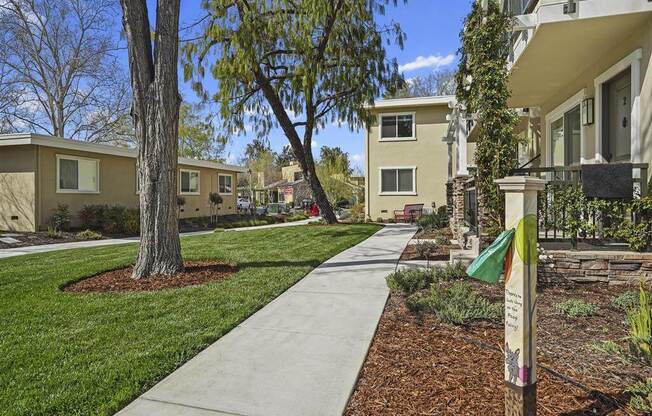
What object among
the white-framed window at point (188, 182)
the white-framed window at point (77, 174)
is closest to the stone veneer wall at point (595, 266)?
the white-framed window at point (77, 174)

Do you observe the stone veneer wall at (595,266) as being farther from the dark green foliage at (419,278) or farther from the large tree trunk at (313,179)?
the large tree trunk at (313,179)

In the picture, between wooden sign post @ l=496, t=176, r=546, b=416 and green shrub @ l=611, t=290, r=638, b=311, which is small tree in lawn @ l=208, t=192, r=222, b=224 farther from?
wooden sign post @ l=496, t=176, r=546, b=416

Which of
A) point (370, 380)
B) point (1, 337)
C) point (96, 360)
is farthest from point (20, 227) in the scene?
point (370, 380)

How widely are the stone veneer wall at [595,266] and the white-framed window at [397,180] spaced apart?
14681 millimetres

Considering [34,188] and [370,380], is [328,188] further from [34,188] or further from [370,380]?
[370,380]

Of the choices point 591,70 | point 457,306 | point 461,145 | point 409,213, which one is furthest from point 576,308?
point 409,213

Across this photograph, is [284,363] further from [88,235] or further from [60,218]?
[60,218]

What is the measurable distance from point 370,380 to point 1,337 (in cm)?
336

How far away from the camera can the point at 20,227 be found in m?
14.1

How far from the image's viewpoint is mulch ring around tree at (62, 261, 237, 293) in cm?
545

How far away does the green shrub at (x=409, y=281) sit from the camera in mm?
5070

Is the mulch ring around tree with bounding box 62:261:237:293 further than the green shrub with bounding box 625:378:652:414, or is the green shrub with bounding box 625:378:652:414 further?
the mulch ring around tree with bounding box 62:261:237:293

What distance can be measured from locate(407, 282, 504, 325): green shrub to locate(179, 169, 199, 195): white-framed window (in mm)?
→ 18095

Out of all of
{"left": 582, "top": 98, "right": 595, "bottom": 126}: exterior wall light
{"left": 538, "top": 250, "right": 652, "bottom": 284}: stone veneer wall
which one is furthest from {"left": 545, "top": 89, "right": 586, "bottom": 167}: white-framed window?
{"left": 538, "top": 250, "right": 652, "bottom": 284}: stone veneer wall
